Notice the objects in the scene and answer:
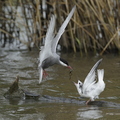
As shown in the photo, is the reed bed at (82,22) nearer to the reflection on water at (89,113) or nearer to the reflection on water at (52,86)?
the reflection on water at (52,86)

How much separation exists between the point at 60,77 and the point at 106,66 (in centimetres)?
154

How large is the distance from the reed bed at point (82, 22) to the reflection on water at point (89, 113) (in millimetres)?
4072

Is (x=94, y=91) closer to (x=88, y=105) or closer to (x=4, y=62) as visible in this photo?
(x=88, y=105)

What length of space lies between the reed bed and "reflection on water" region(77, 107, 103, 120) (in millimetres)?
4072

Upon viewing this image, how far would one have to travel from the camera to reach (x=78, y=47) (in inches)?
434

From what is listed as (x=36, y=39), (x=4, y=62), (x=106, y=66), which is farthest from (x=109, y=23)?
(x=4, y=62)

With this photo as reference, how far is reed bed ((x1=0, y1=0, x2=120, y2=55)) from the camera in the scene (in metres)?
9.84

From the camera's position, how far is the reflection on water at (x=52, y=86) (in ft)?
18.8

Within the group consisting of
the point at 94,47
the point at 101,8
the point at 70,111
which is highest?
the point at 101,8

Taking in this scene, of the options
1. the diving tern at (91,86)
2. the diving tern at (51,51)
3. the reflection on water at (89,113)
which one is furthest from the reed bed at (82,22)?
the reflection on water at (89,113)

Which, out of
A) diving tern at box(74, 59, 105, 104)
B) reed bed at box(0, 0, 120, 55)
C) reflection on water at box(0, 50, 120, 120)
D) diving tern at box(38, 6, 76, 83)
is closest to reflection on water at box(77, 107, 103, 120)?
reflection on water at box(0, 50, 120, 120)

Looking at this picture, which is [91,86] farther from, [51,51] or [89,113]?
[51,51]

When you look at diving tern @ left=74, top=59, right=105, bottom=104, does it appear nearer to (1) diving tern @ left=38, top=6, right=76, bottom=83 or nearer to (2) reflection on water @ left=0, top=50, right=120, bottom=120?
(2) reflection on water @ left=0, top=50, right=120, bottom=120

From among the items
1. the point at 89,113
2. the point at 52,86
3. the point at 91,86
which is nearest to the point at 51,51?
the point at 52,86
